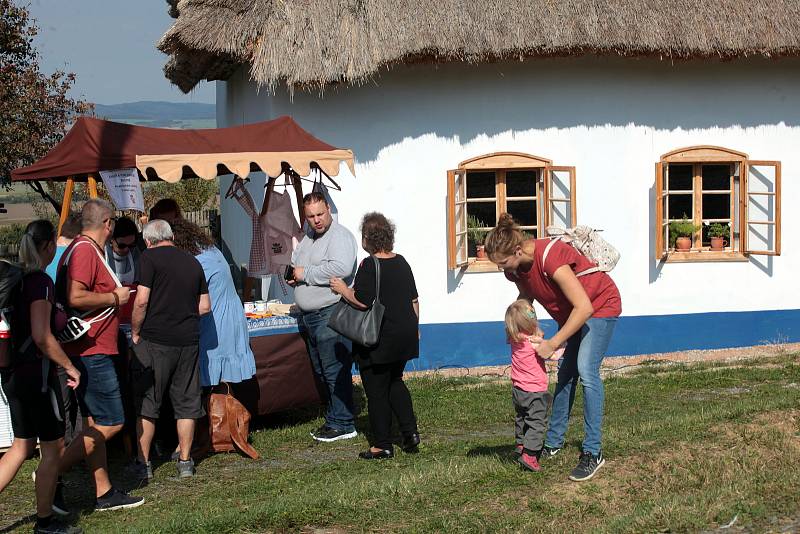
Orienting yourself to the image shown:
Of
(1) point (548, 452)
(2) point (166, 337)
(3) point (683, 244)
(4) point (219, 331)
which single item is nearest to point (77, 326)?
(2) point (166, 337)

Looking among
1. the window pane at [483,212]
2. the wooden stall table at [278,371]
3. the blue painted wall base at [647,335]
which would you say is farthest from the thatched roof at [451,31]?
the wooden stall table at [278,371]

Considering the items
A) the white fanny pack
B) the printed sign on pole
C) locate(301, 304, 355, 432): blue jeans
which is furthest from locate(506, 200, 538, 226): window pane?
the white fanny pack

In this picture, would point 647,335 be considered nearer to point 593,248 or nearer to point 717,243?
point 717,243

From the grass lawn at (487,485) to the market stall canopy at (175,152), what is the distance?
6.85 feet

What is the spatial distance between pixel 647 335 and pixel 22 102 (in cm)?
1223

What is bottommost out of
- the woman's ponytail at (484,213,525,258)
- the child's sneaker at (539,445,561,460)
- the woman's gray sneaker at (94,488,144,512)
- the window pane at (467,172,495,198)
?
the woman's gray sneaker at (94,488,144,512)

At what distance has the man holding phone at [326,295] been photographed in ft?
24.2

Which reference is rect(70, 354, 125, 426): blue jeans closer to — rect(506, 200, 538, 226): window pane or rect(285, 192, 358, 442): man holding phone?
rect(285, 192, 358, 442): man holding phone

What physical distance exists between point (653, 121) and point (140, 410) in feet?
22.1

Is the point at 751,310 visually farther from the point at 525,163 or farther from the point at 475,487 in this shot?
the point at 475,487

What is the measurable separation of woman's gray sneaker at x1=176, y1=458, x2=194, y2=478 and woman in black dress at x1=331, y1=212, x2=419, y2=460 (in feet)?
3.74

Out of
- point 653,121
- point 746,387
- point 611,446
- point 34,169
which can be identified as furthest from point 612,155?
point 34,169

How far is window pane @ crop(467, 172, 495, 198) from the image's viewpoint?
36.2 feet

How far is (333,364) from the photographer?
7512mm
